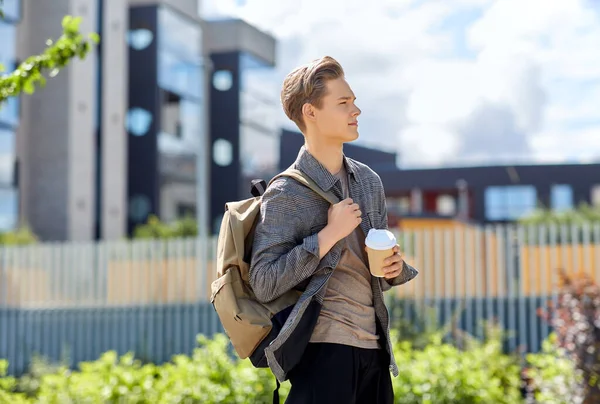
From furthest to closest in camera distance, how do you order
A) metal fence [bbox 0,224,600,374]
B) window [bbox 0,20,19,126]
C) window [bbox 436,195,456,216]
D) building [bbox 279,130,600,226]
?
window [bbox 436,195,456,216] < building [bbox 279,130,600,226] < window [bbox 0,20,19,126] < metal fence [bbox 0,224,600,374]

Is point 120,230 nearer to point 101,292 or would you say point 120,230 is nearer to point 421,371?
point 101,292

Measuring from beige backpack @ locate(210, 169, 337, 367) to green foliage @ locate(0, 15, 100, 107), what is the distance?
7.87 feet

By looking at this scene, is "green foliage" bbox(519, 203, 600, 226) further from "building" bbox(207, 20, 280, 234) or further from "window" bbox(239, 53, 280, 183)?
"building" bbox(207, 20, 280, 234)

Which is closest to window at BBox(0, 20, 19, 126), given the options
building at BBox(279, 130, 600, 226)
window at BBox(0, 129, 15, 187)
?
window at BBox(0, 129, 15, 187)

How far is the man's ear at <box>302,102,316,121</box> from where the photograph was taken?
2702mm

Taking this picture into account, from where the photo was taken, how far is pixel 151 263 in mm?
13242

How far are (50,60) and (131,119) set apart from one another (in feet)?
78.9

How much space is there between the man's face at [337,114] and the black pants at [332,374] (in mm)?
590

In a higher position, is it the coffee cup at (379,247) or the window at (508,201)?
the window at (508,201)

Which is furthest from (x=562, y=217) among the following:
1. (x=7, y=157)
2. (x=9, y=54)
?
(x=9, y=54)

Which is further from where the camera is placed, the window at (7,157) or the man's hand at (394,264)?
the window at (7,157)

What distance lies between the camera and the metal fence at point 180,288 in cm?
1150

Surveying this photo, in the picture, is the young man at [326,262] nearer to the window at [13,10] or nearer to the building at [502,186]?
the window at [13,10]

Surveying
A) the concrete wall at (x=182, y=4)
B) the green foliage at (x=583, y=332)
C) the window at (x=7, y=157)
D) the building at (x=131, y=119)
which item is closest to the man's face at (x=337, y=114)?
the green foliage at (x=583, y=332)
